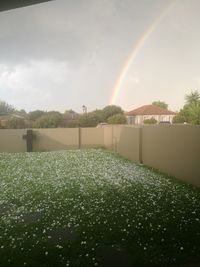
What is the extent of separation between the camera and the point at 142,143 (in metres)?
15.3

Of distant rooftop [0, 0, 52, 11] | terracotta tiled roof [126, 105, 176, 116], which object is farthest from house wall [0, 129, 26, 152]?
terracotta tiled roof [126, 105, 176, 116]

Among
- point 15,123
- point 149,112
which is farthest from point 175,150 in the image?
point 149,112

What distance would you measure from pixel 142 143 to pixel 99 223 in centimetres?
967

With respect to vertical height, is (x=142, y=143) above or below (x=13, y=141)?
above

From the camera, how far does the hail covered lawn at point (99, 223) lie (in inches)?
180

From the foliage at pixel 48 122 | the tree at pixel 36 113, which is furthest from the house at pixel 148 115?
the foliage at pixel 48 122

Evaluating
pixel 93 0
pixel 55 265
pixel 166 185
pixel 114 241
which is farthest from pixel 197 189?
pixel 93 0

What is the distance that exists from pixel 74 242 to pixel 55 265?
29.8 inches

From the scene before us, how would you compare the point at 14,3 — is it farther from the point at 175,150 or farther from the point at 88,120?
the point at 88,120

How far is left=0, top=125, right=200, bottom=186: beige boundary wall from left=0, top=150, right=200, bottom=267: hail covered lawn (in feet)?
3.10

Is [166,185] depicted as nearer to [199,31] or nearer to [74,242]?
[74,242]

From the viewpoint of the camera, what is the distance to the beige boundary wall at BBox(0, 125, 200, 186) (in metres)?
9.96

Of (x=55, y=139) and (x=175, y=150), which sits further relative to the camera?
(x=55, y=139)

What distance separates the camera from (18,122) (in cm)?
3759
